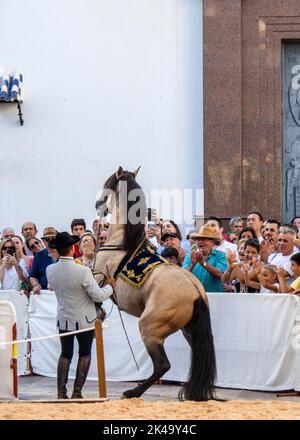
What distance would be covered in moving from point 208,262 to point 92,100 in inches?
272

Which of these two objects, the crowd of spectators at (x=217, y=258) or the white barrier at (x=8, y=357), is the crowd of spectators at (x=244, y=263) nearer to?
the crowd of spectators at (x=217, y=258)

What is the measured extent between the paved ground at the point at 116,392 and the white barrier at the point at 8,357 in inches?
31.1

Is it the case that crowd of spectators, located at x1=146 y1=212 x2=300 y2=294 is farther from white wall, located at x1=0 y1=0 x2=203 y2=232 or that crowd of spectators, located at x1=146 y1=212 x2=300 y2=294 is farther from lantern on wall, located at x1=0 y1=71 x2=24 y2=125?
lantern on wall, located at x1=0 y1=71 x2=24 y2=125

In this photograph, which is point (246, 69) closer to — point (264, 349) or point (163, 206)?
point (163, 206)

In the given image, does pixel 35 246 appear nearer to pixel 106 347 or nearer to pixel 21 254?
pixel 21 254

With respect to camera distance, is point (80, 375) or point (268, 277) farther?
point (268, 277)

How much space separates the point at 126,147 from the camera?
64.8ft

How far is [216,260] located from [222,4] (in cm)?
689

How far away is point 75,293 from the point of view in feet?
40.5

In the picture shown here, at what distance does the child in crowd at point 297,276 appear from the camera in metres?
13.1

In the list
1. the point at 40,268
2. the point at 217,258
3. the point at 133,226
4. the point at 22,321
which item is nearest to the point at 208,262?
the point at 217,258

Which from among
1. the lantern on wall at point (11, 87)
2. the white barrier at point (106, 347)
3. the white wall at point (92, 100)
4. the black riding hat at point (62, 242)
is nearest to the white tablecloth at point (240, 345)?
the white barrier at point (106, 347)

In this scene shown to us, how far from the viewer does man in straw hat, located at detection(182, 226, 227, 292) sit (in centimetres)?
1366

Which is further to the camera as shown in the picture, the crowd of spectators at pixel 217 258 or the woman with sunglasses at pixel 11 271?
the woman with sunglasses at pixel 11 271
